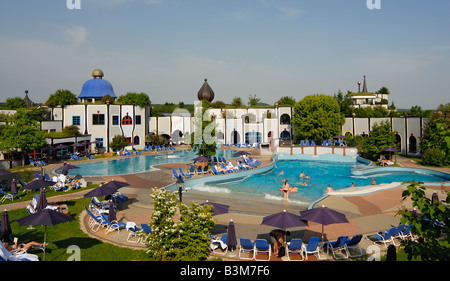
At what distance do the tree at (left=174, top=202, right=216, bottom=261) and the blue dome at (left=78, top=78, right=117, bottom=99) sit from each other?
46.0 meters

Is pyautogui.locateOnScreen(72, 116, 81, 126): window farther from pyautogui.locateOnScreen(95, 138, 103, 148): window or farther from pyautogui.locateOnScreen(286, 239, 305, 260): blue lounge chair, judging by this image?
pyautogui.locateOnScreen(286, 239, 305, 260): blue lounge chair

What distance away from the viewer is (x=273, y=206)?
16.4m

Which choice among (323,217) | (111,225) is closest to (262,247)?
(323,217)

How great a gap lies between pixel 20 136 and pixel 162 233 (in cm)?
2442

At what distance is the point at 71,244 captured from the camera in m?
10.5

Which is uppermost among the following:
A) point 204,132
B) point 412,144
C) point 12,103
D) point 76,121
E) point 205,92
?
point 205,92

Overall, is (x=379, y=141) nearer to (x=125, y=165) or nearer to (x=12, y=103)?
(x=125, y=165)

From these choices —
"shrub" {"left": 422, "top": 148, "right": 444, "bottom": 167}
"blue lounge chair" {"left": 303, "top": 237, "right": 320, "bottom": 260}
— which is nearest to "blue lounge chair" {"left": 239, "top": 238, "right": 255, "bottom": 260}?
"blue lounge chair" {"left": 303, "top": 237, "right": 320, "bottom": 260}

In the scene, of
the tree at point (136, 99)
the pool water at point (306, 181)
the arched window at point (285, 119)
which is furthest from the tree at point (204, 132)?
the arched window at point (285, 119)

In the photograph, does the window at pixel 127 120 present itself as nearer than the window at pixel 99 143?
No

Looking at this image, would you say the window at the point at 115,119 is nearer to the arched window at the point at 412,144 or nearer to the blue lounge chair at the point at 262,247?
the blue lounge chair at the point at 262,247

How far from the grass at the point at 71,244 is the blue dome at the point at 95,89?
39334 millimetres

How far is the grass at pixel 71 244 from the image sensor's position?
9.40m
